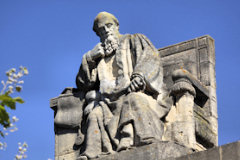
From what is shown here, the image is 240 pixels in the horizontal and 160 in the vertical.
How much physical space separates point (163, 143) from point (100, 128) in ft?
5.04

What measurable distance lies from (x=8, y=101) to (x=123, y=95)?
247 inches

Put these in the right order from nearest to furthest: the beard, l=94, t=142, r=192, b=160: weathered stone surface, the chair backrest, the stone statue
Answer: l=94, t=142, r=192, b=160: weathered stone surface, the stone statue, the chair backrest, the beard

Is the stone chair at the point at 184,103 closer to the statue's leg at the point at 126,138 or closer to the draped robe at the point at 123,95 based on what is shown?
the draped robe at the point at 123,95

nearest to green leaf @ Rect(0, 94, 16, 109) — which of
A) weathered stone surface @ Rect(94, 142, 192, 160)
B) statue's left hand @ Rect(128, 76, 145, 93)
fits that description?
weathered stone surface @ Rect(94, 142, 192, 160)

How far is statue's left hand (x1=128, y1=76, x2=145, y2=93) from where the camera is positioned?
1162 centimetres

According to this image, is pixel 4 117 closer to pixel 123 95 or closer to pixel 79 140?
pixel 123 95

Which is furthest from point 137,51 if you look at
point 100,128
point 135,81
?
point 100,128

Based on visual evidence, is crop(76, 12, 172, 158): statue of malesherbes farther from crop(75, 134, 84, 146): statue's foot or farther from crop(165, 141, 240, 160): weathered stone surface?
crop(165, 141, 240, 160): weathered stone surface

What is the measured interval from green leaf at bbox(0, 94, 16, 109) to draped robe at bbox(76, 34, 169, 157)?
215 inches

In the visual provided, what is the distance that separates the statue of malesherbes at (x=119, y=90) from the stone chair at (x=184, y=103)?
0.93ft

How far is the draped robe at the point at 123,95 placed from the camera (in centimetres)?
1120

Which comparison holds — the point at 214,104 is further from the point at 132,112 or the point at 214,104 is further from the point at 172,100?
the point at 132,112

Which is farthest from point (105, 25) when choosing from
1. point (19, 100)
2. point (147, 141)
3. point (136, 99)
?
point (19, 100)

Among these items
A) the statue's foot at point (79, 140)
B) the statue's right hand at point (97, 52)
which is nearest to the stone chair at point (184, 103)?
the statue's foot at point (79, 140)
